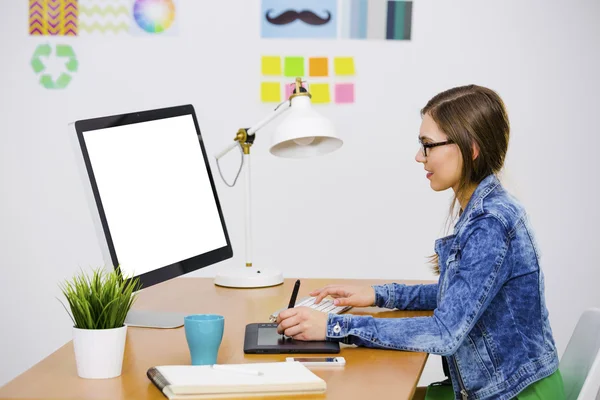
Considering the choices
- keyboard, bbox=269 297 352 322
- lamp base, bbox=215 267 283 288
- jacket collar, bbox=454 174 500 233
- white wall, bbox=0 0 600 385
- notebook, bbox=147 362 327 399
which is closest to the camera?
notebook, bbox=147 362 327 399

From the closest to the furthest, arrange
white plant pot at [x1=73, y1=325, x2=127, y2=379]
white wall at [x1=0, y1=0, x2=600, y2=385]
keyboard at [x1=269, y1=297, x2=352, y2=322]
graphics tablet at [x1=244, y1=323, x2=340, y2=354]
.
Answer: white plant pot at [x1=73, y1=325, x2=127, y2=379] → graphics tablet at [x1=244, y1=323, x2=340, y2=354] → keyboard at [x1=269, y1=297, x2=352, y2=322] → white wall at [x1=0, y1=0, x2=600, y2=385]

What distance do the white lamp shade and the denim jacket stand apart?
1.41 ft

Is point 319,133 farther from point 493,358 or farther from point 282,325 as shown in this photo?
point 493,358

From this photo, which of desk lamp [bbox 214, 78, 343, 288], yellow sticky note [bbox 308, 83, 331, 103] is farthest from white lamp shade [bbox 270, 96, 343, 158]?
yellow sticky note [bbox 308, 83, 331, 103]

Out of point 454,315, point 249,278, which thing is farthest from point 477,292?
point 249,278

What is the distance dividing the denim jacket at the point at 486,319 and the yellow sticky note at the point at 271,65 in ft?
6.72

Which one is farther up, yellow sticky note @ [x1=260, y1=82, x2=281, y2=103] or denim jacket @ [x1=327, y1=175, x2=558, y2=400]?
yellow sticky note @ [x1=260, y1=82, x2=281, y2=103]

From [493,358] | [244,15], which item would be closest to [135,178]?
[493,358]

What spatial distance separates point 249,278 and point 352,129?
5.03 feet

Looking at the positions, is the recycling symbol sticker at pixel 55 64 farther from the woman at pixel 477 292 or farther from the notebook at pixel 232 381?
the notebook at pixel 232 381

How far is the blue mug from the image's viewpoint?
1.32 metres

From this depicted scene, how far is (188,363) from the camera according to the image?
137cm

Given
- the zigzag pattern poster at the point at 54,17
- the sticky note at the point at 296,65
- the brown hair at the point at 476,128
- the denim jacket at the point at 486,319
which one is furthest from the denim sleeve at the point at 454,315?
the zigzag pattern poster at the point at 54,17

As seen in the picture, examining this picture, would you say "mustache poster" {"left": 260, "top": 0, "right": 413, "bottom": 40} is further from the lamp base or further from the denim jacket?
the denim jacket
